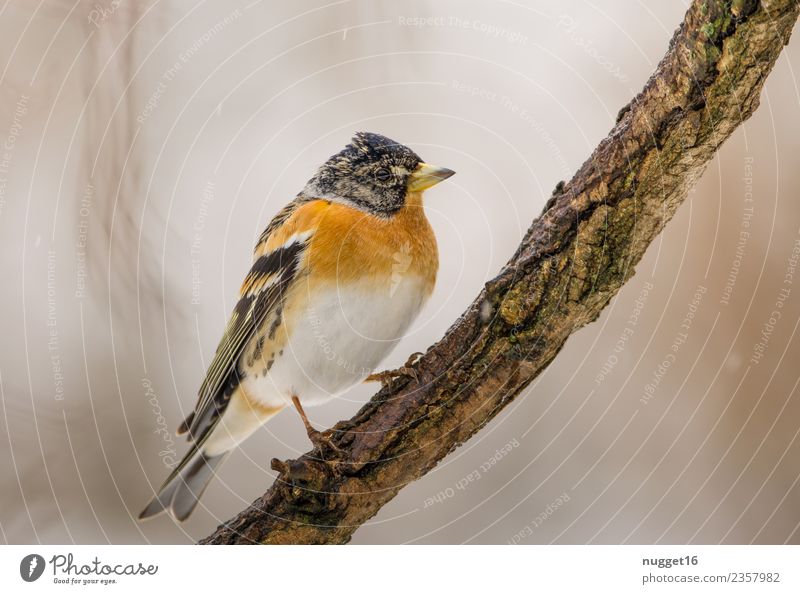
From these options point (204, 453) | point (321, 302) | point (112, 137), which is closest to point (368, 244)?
point (321, 302)

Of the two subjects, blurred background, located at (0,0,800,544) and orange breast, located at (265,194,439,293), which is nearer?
orange breast, located at (265,194,439,293)

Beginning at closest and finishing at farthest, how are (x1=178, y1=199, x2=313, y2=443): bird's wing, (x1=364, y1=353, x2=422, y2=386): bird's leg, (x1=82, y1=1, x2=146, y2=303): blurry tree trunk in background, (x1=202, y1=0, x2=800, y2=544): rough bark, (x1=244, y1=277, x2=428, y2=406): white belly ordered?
(x1=202, y1=0, x2=800, y2=544): rough bark → (x1=364, y1=353, x2=422, y2=386): bird's leg → (x1=244, y1=277, x2=428, y2=406): white belly → (x1=178, y1=199, x2=313, y2=443): bird's wing → (x1=82, y1=1, x2=146, y2=303): blurry tree trunk in background

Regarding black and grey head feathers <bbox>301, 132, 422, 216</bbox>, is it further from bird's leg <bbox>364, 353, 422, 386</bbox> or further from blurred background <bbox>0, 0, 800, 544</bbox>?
bird's leg <bbox>364, 353, 422, 386</bbox>

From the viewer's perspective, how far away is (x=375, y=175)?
7.23 feet

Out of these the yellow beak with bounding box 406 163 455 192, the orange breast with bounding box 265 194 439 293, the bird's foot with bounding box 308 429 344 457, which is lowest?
the bird's foot with bounding box 308 429 344 457

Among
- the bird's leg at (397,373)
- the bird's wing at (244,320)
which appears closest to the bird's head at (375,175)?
the bird's wing at (244,320)

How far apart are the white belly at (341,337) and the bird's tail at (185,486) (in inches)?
16.3

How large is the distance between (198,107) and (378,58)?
677mm

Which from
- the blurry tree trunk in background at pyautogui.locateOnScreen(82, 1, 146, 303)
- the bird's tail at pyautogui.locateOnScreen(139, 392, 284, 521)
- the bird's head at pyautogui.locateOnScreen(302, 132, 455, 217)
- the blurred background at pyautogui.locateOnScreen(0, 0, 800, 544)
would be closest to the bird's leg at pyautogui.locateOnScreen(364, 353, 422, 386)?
the blurred background at pyautogui.locateOnScreen(0, 0, 800, 544)

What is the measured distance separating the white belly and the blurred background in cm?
14

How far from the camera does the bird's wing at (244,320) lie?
214cm

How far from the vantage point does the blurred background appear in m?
2.23

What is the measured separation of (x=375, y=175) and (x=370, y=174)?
0.02 m

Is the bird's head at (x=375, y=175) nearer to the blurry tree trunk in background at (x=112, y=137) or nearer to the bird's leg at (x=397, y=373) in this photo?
the bird's leg at (x=397, y=373)
